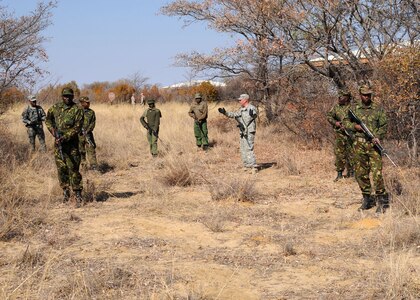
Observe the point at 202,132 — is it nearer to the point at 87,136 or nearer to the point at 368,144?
the point at 87,136

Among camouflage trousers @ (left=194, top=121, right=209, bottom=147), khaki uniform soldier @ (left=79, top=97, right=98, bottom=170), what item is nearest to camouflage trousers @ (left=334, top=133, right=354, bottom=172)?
khaki uniform soldier @ (left=79, top=97, right=98, bottom=170)

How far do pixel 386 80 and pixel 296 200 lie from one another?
315 cm

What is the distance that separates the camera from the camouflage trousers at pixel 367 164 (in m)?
7.50

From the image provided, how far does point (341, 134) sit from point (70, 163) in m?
4.61

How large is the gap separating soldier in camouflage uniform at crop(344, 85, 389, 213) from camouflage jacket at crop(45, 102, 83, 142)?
388 cm

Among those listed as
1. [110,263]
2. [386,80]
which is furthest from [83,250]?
[386,80]

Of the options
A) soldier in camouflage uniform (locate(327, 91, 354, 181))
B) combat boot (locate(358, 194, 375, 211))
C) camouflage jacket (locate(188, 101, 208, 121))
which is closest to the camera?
combat boot (locate(358, 194, 375, 211))

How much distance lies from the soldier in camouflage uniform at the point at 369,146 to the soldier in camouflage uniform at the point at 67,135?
3.92 m

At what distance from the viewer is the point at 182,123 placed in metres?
19.8

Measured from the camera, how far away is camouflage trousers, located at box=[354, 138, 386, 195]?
7.50 meters

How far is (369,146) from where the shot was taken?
7570mm

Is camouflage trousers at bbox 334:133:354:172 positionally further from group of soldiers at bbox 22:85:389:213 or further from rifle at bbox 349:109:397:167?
rifle at bbox 349:109:397:167

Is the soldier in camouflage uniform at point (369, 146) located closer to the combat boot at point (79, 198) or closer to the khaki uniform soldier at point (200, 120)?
the combat boot at point (79, 198)

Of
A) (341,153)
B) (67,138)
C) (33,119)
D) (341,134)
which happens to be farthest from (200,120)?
(67,138)
